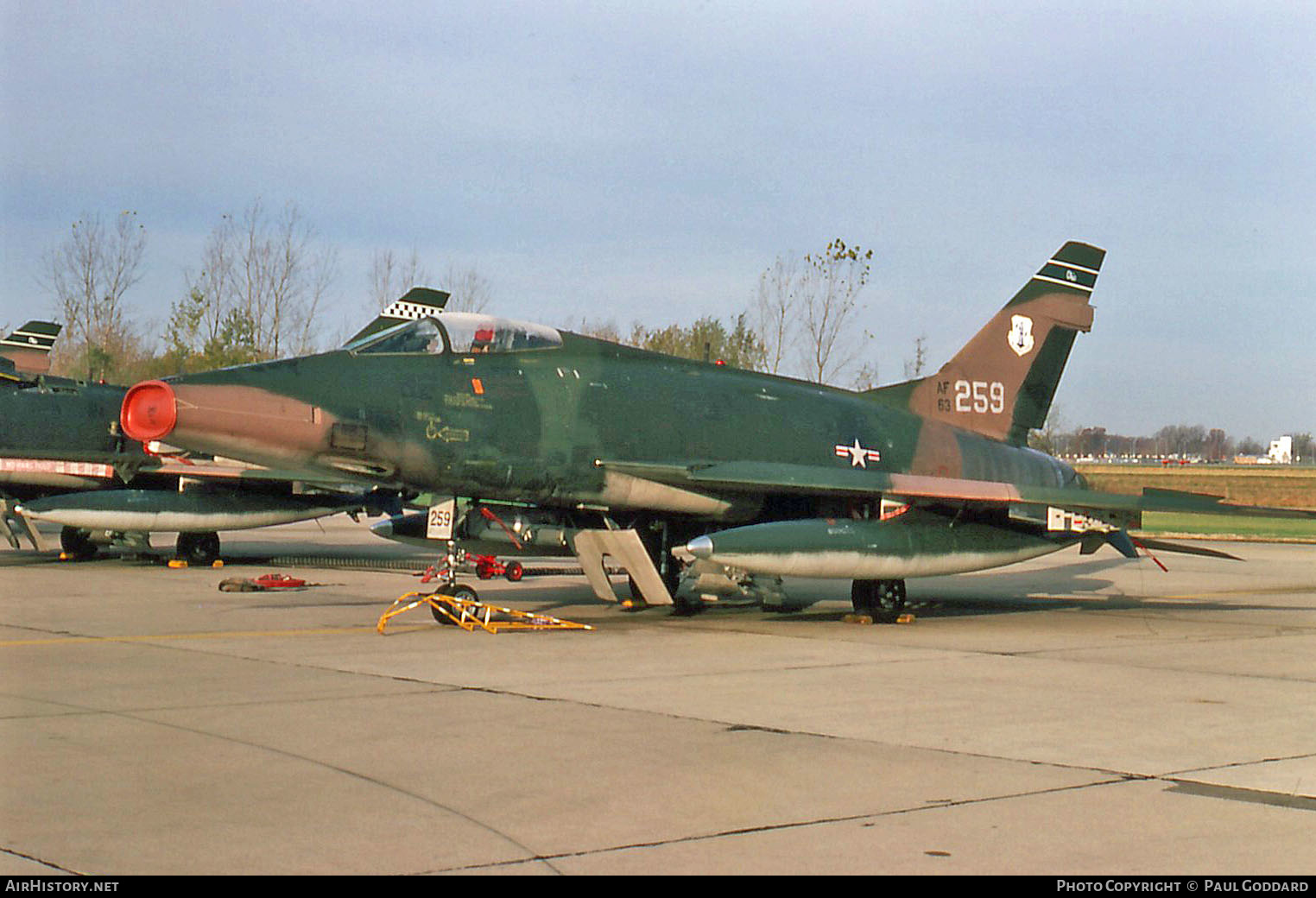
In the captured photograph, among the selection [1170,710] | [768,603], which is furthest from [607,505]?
[1170,710]

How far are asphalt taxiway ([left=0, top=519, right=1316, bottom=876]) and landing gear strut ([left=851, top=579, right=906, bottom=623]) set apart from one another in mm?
554

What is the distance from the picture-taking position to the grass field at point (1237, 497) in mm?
39656

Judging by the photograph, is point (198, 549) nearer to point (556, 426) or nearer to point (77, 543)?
point (77, 543)

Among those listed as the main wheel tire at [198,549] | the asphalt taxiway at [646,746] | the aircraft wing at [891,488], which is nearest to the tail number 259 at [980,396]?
the aircraft wing at [891,488]

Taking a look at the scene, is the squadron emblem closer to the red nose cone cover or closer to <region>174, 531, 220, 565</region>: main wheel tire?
the red nose cone cover

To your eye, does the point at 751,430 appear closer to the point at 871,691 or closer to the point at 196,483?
the point at 871,691

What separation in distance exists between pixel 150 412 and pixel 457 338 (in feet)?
10.6

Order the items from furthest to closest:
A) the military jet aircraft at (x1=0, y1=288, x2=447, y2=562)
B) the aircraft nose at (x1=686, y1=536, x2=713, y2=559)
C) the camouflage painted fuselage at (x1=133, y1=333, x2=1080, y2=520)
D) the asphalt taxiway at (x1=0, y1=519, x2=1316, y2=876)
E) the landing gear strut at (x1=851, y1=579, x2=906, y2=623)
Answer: the military jet aircraft at (x1=0, y1=288, x2=447, y2=562) → the landing gear strut at (x1=851, y1=579, x2=906, y2=623) → the aircraft nose at (x1=686, y1=536, x2=713, y2=559) → the camouflage painted fuselage at (x1=133, y1=333, x2=1080, y2=520) → the asphalt taxiway at (x1=0, y1=519, x2=1316, y2=876)

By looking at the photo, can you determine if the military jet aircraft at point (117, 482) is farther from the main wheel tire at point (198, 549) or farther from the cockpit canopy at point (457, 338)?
the cockpit canopy at point (457, 338)

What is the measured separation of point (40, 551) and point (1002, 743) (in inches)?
841

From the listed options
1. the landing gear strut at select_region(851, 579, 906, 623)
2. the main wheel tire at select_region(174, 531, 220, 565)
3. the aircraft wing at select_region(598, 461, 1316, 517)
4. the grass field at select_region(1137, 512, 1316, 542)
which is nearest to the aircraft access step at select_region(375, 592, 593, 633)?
the aircraft wing at select_region(598, 461, 1316, 517)

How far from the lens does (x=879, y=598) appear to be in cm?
1529

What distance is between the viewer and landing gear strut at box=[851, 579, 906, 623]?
15156 millimetres

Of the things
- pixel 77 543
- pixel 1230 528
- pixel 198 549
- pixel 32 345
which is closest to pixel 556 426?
pixel 198 549
